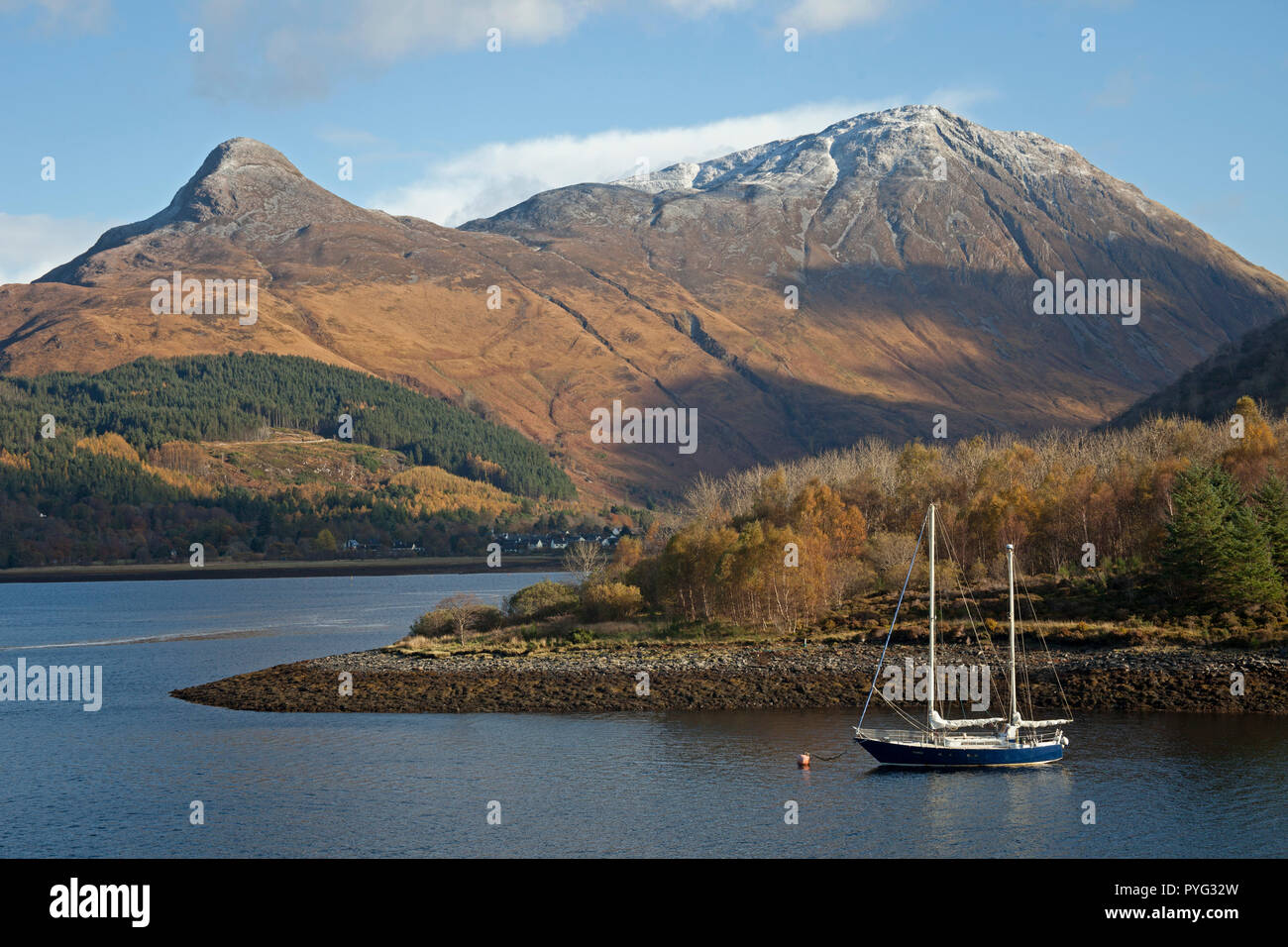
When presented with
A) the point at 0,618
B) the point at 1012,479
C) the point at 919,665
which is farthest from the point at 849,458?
the point at 0,618

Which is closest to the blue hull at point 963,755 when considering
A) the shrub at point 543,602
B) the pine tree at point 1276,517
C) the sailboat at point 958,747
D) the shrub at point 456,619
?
the sailboat at point 958,747

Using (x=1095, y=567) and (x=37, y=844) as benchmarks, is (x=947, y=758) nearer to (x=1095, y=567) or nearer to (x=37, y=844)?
(x=37, y=844)

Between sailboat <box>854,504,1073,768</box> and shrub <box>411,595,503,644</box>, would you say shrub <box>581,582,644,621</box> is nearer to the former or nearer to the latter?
shrub <box>411,595,503,644</box>

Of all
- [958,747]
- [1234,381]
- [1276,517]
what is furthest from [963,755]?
[1234,381]

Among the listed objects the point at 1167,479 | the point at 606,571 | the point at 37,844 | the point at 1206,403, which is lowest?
the point at 37,844

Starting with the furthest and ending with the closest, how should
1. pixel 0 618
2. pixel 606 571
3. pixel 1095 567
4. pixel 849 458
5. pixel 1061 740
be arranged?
1. pixel 0 618
2. pixel 849 458
3. pixel 606 571
4. pixel 1095 567
5. pixel 1061 740

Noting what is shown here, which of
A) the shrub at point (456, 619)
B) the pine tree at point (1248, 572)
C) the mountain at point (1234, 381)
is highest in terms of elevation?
the mountain at point (1234, 381)

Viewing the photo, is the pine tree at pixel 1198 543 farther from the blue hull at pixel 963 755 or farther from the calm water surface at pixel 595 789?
the blue hull at pixel 963 755
